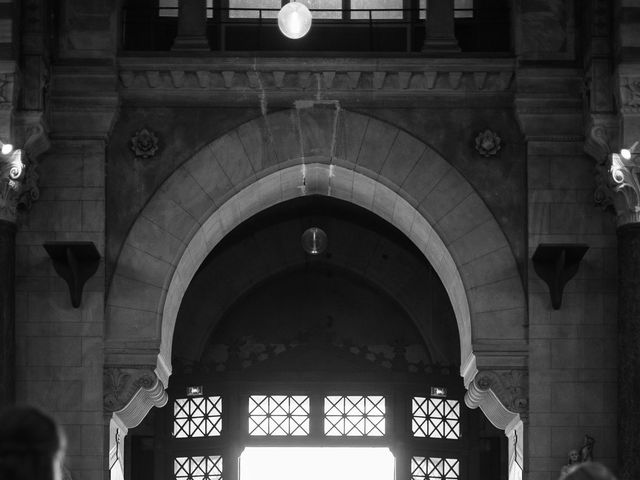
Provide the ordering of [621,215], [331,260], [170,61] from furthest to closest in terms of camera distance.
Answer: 1. [331,260]
2. [170,61]
3. [621,215]

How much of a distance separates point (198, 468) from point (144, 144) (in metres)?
7.48

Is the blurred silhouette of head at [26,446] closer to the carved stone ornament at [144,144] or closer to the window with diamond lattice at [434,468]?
the carved stone ornament at [144,144]

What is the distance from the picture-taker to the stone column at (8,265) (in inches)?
520

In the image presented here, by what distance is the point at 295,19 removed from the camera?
40.1 ft

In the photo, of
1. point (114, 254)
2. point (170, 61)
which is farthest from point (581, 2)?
point (114, 254)

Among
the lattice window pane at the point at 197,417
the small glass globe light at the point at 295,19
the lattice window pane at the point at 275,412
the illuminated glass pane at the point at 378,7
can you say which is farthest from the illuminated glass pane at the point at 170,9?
the lattice window pane at the point at 275,412

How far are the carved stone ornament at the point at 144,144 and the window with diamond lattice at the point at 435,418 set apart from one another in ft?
25.4

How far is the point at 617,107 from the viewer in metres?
13.6

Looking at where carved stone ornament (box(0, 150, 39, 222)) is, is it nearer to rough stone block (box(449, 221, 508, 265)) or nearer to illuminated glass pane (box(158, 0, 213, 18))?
illuminated glass pane (box(158, 0, 213, 18))

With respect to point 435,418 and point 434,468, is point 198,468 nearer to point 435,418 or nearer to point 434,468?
point 434,468

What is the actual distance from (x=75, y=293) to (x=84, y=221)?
0.90 meters

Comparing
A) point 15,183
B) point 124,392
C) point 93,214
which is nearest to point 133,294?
point 93,214

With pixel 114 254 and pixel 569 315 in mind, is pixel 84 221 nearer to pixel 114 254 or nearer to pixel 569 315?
pixel 114 254

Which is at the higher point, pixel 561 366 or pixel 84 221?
pixel 84 221
